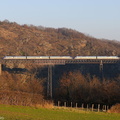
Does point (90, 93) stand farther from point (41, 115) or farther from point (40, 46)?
point (40, 46)

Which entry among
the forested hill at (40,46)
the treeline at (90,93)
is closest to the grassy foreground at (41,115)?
the treeline at (90,93)

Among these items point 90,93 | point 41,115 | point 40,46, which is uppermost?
point 40,46

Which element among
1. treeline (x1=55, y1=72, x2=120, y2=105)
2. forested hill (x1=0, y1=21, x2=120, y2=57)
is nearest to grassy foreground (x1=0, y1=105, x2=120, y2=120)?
treeline (x1=55, y1=72, x2=120, y2=105)

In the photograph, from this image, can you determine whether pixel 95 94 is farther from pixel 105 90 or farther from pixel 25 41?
pixel 25 41

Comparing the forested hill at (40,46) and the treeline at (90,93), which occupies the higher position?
the forested hill at (40,46)

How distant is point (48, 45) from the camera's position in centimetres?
9925

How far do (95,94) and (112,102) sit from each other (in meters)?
5.11

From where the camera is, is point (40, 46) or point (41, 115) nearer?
point (41, 115)

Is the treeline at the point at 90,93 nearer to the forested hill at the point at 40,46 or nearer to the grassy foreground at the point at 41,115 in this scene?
the grassy foreground at the point at 41,115

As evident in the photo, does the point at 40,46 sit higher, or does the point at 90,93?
the point at 40,46

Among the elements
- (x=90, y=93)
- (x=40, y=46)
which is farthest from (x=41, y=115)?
(x=40, y=46)

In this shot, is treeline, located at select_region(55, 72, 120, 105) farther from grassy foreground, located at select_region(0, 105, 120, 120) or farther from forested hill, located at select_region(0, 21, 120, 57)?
forested hill, located at select_region(0, 21, 120, 57)

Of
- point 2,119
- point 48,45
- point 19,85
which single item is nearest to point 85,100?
point 19,85

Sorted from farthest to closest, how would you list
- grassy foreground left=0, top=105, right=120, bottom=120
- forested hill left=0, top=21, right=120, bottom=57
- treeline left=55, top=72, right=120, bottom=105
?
forested hill left=0, top=21, right=120, bottom=57 < treeline left=55, top=72, right=120, bottom=105 < grassy foreground left=0, top=105, right=120, bottom=120
